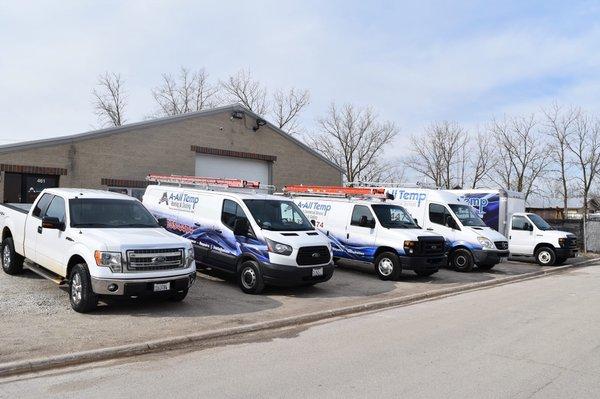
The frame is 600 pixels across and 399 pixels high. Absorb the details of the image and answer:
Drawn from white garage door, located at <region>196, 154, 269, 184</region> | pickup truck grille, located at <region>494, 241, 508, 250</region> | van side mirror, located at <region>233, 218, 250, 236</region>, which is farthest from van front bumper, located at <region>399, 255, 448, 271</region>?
white garage door, located at <region>196, 154, 269, 184</region>

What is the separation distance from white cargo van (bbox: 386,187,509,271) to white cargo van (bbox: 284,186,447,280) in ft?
5.93

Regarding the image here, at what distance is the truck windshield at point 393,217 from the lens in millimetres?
14492

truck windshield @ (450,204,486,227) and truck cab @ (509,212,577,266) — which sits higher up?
truck windshield @ (450,204,486,227)

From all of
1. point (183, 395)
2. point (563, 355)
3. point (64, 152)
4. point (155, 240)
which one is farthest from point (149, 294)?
point (64, 152)

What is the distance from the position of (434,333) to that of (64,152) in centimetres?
1510

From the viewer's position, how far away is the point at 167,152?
2161cm

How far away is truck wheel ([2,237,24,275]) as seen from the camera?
36.2ft

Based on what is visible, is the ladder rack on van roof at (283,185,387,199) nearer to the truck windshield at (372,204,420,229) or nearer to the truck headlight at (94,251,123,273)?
the truck windshield at (372,204,420,229)

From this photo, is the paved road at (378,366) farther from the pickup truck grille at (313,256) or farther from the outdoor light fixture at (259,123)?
the outdoor light fixture at (259,123)

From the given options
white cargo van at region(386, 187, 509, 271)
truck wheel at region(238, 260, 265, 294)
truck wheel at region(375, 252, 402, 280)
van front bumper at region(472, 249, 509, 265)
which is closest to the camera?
truck wheel at region(238, 260, 265, 294)

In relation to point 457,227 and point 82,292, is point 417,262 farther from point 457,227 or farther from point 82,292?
point 82,292

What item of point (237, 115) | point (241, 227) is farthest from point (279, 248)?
point (237, 115)

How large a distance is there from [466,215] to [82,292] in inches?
515

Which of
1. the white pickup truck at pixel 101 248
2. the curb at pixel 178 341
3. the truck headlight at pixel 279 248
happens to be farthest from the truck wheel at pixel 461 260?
the white pickup truck at pixel 101 248
